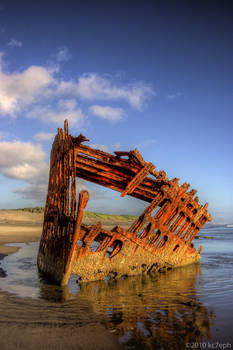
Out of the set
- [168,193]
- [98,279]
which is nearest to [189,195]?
[168,193]

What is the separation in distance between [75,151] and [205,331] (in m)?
5.38

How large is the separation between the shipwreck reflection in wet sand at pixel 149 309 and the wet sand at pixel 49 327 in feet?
0.91

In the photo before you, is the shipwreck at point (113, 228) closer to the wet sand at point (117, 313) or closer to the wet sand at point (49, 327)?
the wet sand at point (117, 313)

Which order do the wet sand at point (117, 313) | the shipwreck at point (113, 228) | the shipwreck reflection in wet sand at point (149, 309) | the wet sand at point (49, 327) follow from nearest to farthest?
the wet sand at point (49, 327)
the wet sand at point (117, 313)
the shipwreck reflection in wet sand at point (149, 309)
the shipwreck at point (113, 228)

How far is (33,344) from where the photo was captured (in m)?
3.85

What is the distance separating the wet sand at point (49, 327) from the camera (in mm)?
3908

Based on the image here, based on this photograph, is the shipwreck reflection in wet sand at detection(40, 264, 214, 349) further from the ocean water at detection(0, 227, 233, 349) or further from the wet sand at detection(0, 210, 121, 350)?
the wet sand at detection(0, 210, 121, 350)

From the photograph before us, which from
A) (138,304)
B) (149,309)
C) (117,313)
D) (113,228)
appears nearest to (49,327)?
(117,313)

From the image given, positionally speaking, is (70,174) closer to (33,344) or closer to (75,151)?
(75,151)

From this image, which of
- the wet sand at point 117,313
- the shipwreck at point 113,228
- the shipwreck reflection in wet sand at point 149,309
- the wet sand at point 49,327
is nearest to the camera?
the wet sand at point 49,327

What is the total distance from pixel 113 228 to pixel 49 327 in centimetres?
391

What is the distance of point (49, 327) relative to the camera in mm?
4465

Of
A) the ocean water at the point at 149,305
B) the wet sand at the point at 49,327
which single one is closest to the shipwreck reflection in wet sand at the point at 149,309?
the ocean water at the point at 149,305

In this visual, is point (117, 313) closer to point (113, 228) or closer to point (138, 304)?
point (138, 304)
